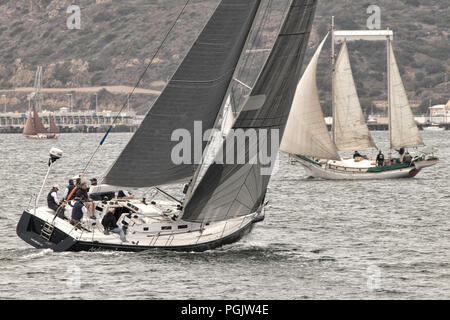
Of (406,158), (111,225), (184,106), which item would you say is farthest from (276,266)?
(406,158)

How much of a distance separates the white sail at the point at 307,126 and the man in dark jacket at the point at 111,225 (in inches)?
1177

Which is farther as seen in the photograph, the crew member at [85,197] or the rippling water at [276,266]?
the crew member at [85,197]

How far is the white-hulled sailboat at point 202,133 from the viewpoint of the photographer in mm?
30734

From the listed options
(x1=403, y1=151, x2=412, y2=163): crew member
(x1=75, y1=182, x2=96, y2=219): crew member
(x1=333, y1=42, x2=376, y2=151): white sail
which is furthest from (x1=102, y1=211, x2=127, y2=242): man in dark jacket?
(x1=403, y1=151, x2=412, y2=163): crew member

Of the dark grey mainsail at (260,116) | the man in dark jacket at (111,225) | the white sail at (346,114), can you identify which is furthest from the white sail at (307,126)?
the man in dark jacket at (111,225)

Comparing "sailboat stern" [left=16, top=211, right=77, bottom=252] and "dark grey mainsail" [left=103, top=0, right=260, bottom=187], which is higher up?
"dark grey mainsail" [left=103, top=0, right=260, bottom=187]

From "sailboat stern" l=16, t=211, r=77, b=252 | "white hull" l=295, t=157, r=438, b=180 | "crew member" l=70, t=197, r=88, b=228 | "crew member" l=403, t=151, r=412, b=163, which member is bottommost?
"white hull" l=295, t=157, r=438, b=180

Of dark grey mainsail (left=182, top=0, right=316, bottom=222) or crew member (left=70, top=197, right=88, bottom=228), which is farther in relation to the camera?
crew member (left=70, top=197, right=88, bottom=228)

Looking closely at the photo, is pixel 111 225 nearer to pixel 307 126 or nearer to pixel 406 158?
pixel 307 126

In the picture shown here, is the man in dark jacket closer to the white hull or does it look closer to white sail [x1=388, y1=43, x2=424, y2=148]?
the white hull

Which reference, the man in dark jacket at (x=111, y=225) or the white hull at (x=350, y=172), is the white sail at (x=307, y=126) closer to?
the white hull at (x=350, y=172)

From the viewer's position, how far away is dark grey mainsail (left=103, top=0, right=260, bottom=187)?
31.3m

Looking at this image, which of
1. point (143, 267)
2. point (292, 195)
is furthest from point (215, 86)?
point (292, 195)
